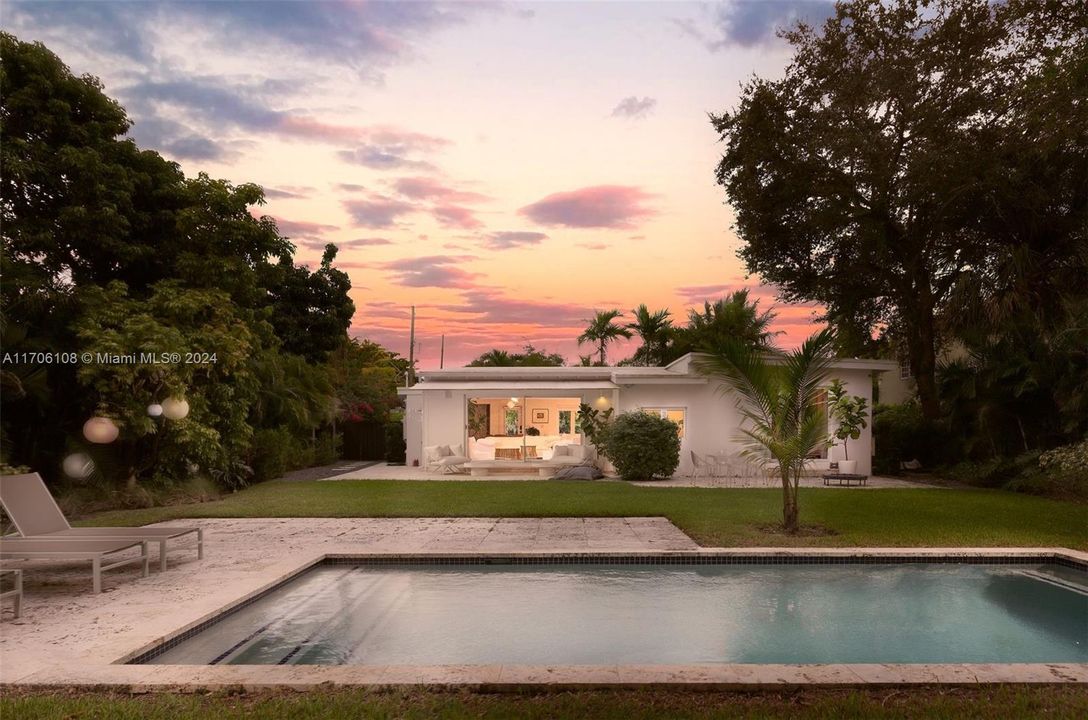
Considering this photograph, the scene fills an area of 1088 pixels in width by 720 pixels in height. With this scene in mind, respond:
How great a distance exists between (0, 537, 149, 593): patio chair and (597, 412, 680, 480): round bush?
503 inches

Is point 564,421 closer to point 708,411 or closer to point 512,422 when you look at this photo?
point 512,422

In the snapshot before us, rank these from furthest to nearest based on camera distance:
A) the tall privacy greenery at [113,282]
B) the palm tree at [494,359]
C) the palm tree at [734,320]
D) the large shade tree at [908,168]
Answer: the palm tree at [494,359] → the palm tree at [734,320] → the large shade tree at [908,168] → the tall privacy greenery at [113,282]

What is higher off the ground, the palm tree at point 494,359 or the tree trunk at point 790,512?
the palm tree at point 494,359

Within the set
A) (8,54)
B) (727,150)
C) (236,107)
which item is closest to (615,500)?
(236,107)

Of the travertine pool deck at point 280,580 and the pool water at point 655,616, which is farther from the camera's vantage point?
the pool water at point 655,616

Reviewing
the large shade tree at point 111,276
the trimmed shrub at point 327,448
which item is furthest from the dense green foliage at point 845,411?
the trimmed shrub at point 327,448

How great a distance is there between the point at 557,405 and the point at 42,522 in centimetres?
1866

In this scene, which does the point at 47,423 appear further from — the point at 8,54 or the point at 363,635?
the point at 363,635

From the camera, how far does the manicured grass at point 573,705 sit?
4.16 metres

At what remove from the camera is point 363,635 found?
652 cm

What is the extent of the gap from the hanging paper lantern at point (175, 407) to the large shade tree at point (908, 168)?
17.9 m

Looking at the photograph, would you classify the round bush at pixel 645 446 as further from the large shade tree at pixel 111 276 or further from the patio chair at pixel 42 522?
the patio chair at pixel 42 522

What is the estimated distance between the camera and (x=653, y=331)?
36.7m

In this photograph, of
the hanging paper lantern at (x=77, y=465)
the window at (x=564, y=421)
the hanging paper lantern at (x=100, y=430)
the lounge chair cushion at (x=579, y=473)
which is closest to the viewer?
the hanging paper lantern at (x=100, y=430)
